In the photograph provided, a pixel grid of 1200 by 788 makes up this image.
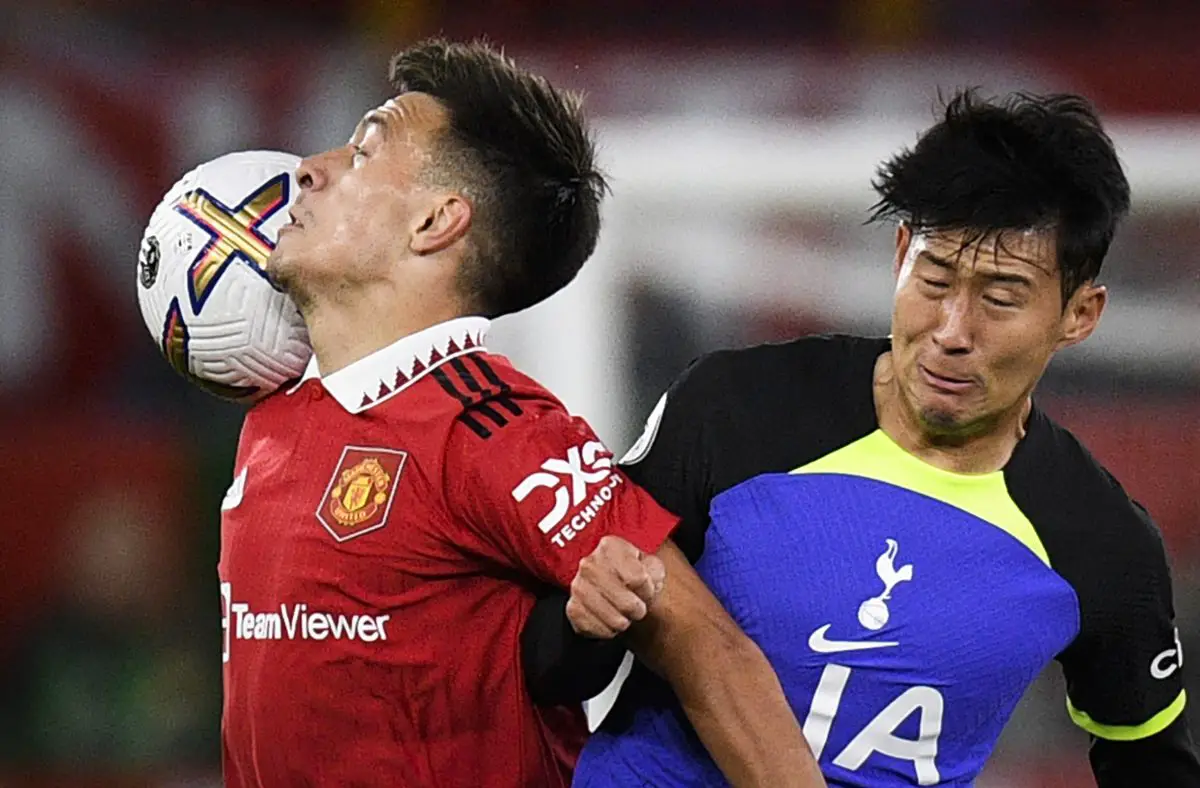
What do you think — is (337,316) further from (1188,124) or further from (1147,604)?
(1188,124)

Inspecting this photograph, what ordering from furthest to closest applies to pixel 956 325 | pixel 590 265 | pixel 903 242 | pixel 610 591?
pixel 590 265
pixel 903 242
pixel 956 325
pixel 610 591

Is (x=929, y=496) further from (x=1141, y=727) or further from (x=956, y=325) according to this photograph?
(x=1141, y=727)

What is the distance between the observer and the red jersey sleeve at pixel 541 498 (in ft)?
4.99

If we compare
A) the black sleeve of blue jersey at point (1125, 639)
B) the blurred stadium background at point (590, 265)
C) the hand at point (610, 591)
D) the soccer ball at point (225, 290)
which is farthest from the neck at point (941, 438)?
the blurred stadium background at point (590, 265)

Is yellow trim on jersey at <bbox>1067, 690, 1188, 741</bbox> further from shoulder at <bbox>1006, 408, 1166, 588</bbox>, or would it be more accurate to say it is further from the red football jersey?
the red football jersey

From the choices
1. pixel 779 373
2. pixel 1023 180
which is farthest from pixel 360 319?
pixel 1023 180

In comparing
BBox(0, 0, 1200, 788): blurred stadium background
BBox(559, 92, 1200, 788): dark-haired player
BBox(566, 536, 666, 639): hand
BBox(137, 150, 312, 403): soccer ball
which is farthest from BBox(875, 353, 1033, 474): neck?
BBox(0, 0, 1200, 788): blurred stadium background

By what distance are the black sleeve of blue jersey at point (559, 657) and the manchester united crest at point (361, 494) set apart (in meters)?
0.18

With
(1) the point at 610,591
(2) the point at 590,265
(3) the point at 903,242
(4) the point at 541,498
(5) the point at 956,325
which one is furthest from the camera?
(2) the point at 590,265

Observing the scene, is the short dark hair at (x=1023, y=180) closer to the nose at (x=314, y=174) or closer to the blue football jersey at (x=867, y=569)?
the blue football jersey at (x=867, y=569)

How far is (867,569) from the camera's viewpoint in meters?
1.68

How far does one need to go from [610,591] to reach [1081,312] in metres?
0.68

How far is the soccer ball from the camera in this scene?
5.77 feet

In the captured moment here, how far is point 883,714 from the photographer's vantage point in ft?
5.50
